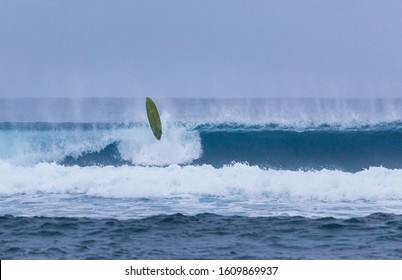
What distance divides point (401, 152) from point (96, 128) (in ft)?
35.6

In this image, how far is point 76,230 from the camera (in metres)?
12.9

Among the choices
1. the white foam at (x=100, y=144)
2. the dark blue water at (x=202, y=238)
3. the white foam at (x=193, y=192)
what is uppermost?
the white foam at (x=100, y=144)

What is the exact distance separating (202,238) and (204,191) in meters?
5.41

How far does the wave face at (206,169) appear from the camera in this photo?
15.8 metres

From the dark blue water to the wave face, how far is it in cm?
93

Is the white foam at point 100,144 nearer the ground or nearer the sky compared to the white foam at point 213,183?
nearer the sky

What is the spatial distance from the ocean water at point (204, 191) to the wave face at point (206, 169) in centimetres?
4

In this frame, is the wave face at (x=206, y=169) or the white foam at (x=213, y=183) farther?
the white foam at (x=213, y=183)

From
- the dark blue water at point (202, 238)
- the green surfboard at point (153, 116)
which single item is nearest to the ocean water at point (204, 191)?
the dark blue water at point (202, 238)

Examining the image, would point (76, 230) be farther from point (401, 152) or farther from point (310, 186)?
point (401, 152)

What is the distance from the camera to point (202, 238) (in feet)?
40.0

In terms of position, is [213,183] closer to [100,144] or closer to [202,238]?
[202,238]

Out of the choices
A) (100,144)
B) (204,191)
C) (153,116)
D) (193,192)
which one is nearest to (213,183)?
(204,191)

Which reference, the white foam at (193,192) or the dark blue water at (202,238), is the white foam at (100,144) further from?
the dark blue water at (202,238)
